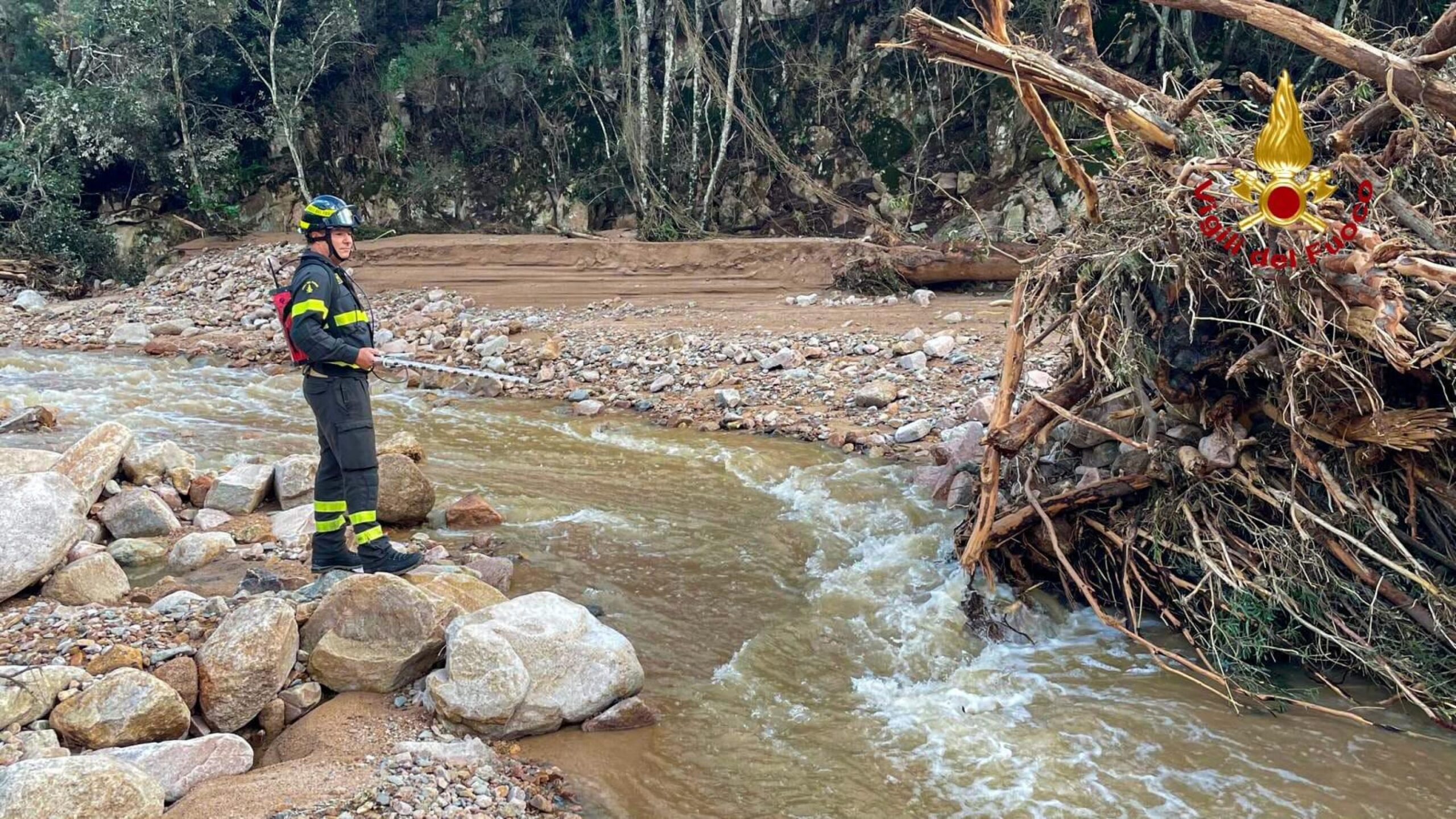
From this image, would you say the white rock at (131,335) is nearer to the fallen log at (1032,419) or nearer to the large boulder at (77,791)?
the large boulder at (77,791)

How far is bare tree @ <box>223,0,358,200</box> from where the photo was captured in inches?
641

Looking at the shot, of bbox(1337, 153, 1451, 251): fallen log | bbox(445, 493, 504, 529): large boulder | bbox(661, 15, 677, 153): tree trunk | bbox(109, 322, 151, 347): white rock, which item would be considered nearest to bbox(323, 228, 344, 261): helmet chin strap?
bbox(445, 493, 504, 529): large boulder

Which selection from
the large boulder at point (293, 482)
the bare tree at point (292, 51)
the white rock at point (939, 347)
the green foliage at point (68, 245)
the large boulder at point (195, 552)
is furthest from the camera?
the bare tree at point (292, 51)

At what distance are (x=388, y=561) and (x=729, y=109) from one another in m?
11.7

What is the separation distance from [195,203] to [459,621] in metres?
17.3

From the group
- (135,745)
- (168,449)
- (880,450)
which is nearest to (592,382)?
(880,450)

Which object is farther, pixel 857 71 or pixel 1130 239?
pixel 857 71

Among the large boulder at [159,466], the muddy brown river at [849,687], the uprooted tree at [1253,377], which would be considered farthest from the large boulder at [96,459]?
the uprooted tree at [1253,377]

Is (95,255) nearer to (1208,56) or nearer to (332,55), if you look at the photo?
(332,55)

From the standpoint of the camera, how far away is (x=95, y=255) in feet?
54.6

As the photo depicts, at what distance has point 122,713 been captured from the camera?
2.83m

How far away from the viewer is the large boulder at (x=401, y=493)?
5.09 meters

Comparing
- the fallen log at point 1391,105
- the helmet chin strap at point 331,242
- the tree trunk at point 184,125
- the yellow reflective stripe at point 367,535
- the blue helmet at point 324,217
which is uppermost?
the tree trunk at point 184,125

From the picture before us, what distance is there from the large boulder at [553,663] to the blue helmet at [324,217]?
1776 millimetres
